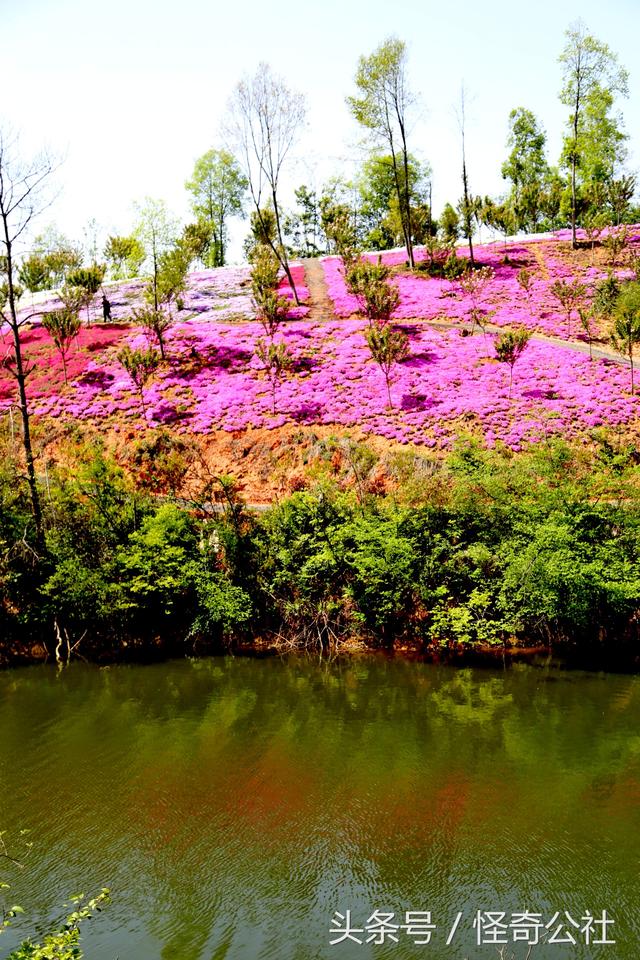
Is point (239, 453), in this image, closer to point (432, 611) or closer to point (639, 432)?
point (432, 611)

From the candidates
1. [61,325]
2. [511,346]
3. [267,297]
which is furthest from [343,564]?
[61,325]

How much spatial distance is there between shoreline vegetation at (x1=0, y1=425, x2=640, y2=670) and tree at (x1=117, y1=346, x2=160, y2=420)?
9715 mm

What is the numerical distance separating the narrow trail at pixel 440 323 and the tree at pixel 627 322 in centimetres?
82

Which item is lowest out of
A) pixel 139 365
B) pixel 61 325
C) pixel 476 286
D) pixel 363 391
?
pixel 363 391

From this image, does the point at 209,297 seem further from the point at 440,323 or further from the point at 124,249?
the point at 440,323

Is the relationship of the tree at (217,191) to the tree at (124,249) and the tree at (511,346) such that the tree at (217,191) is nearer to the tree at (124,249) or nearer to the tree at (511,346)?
the tree at (124,249)

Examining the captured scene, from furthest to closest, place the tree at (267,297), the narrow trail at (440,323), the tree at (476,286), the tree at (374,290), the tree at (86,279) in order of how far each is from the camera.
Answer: the tree at (86,279) < the tree at (476,286) < the narrow trail at (440,323) < the tree at (267,297) < the tree at (374,290)

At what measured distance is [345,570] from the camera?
21547mm

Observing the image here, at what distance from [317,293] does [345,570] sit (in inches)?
1265

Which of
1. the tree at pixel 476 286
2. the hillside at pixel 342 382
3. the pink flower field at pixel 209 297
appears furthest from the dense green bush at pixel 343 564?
the pink flower field at pixel 209 297

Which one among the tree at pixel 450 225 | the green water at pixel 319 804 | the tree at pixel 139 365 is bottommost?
the green water at pixel 319 804

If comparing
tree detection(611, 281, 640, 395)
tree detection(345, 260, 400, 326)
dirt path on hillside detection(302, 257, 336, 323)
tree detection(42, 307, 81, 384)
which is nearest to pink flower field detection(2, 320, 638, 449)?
tree detection(611, 281, 640, 395)

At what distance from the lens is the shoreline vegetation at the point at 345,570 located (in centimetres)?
1991

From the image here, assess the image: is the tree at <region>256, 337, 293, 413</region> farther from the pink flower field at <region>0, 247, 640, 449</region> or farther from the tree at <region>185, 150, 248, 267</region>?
the tree at <region>185, 150, 248, 267</region>
